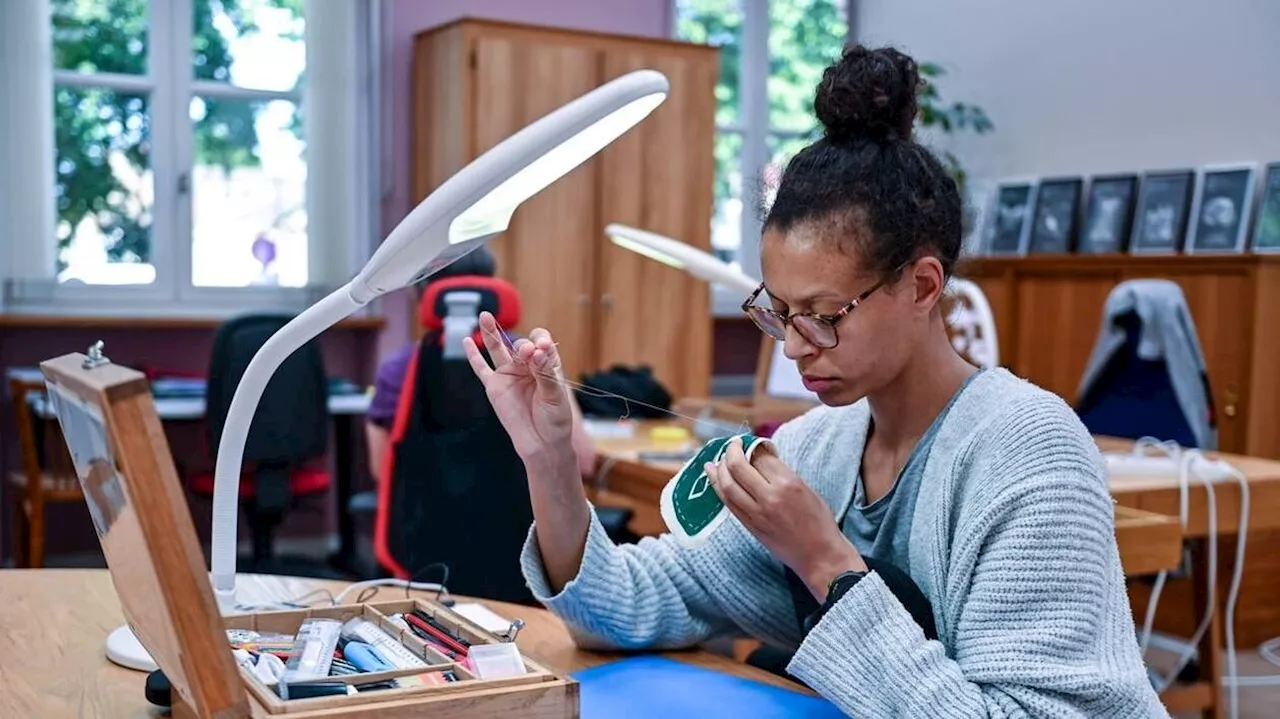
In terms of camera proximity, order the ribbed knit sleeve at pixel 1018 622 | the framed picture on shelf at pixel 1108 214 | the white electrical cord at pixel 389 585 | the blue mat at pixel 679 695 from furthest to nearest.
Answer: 1. the framed picture on shelf at pixel 1108 214
2. the white electrical cord at pixel 389 585
3. the blue mat at pixel 679 695
4. the ribbed knit sleeve at pixel 1018 622

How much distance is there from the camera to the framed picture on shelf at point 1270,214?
469 centimetres

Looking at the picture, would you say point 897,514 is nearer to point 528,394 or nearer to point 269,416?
point 528,394

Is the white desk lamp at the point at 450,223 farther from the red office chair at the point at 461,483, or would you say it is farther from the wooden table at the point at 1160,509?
the wooden table at the point at 1160,509

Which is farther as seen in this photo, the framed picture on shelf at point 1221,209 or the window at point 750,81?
the window at point 750,81

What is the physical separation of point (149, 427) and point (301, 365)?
3.18m

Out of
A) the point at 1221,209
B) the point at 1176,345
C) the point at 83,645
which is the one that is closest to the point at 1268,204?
the point at 1221,209

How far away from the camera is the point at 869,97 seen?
138 cm

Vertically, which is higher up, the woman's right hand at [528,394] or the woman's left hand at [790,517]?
the woman's right hand at [528,394]

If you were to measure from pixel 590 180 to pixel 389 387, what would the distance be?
7.78ft

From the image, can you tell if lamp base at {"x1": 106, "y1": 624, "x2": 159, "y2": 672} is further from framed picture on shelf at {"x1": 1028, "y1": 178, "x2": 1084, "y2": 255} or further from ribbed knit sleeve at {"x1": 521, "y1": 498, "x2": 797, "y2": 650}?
framed picture on shelf at {"x1": 1028, "y1": 178, "x2": 1084, "y2": 255}

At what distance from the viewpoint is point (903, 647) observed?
117 cm

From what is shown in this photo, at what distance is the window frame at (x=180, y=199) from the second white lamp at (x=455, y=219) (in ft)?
12.3

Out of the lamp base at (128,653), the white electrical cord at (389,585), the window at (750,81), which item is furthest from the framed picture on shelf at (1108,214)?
the lamp base at (128,653)

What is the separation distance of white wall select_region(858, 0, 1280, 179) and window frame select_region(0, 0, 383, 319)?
2.11 meters
